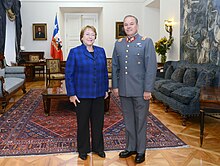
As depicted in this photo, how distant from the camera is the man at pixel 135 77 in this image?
2.68 meters

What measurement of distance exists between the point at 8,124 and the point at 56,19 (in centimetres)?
702

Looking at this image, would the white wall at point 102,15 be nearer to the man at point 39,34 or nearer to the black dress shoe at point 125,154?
the man at point 39,34

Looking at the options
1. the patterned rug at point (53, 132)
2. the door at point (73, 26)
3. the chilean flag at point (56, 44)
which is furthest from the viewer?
the door at point (73, 26)

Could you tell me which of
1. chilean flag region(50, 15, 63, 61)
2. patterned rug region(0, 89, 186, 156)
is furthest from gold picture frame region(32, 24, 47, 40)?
patterned rug region(0, 89, 186, 156)

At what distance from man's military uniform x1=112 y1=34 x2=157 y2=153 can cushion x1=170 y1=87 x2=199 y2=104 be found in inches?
63.1

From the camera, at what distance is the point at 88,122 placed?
9.75 feet

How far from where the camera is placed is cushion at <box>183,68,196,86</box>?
16.7ft

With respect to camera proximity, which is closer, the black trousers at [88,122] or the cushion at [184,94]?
the black trousers at [88,122]

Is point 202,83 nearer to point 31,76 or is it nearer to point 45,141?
point 45,141

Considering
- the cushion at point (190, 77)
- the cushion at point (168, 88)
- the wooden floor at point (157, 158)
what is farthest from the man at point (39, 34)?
the wooden floor at point (157, 158)

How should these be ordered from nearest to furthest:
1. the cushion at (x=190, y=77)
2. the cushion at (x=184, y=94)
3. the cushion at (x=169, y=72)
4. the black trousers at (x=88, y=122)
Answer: the black trousers at (x=88, y=122), the cushion at (x=184, y=94), the cushion at (x=190, y=77), the cushion at (x=169, y=72)

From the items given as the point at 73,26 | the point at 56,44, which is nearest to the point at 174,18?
the point at 56,44

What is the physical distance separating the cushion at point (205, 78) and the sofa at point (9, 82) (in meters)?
3.61

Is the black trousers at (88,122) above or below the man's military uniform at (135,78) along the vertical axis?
below
